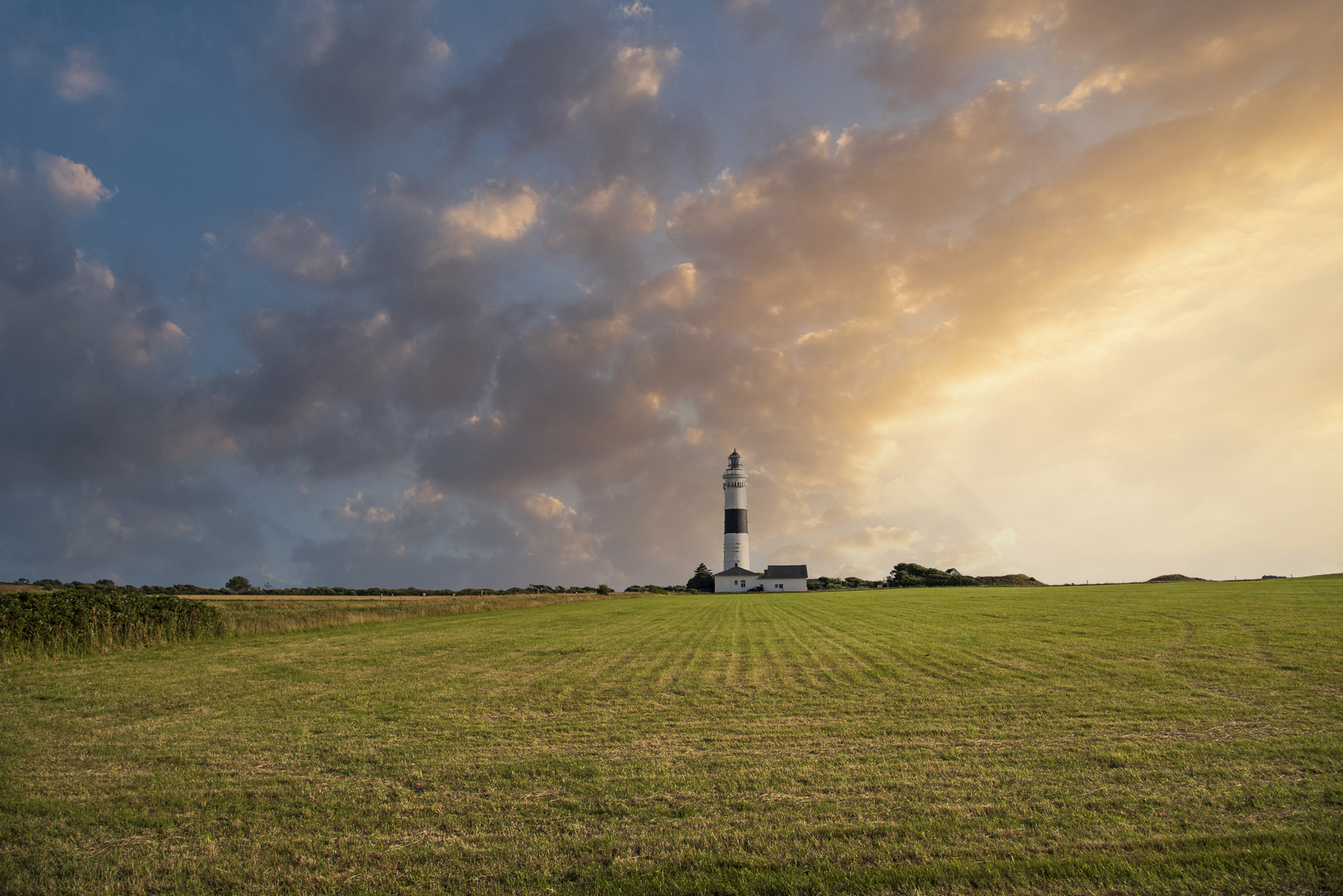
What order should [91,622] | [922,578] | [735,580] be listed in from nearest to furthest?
[91,622] → [735,580] → [922,578]

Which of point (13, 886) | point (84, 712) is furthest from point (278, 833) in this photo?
point (84, 712)

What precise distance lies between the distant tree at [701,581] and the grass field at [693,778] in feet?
326

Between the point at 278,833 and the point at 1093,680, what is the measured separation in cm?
1566

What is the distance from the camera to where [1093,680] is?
1477 cm

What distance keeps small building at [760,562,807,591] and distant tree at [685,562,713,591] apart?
12.3 metres

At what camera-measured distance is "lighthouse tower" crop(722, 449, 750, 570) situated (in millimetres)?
105750

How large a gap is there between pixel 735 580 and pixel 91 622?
86.6m

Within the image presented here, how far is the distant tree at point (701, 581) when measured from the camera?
381 ft

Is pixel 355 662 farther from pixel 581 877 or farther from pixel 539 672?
pixel 581 877

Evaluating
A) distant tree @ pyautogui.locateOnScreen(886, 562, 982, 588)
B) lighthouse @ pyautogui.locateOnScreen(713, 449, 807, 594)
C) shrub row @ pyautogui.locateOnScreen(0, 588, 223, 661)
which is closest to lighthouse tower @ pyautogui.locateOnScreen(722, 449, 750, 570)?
lighthouse @ pyautogui.locateOnScreen(713, 449, 807, 594)

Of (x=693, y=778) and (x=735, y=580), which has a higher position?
(x=693, y=778)

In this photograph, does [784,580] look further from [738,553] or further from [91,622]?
[91,622]

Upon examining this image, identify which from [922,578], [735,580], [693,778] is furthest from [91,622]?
[922,578]

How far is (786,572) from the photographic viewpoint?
354ft
